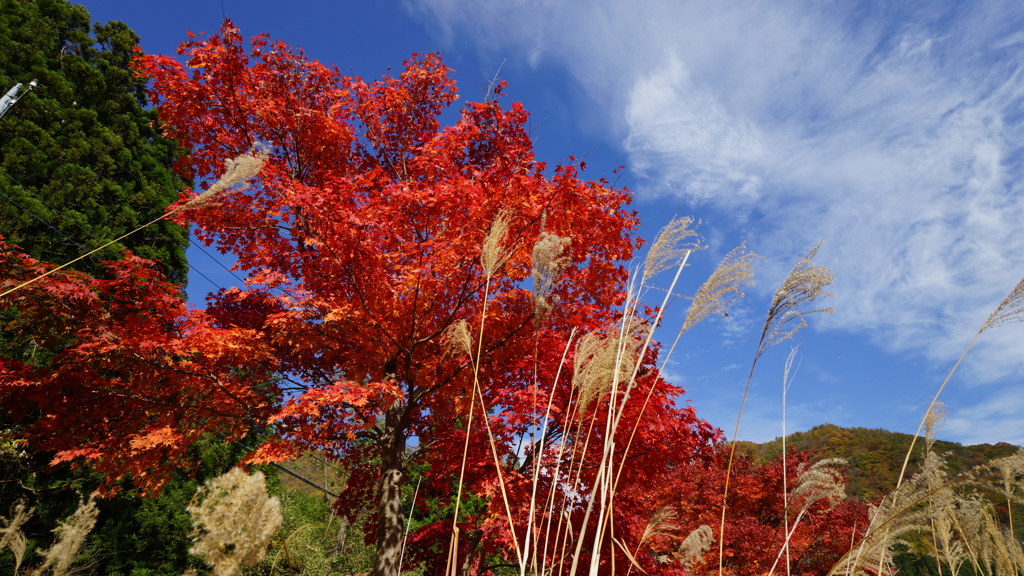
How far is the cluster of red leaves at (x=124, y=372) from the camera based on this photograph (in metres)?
3.87

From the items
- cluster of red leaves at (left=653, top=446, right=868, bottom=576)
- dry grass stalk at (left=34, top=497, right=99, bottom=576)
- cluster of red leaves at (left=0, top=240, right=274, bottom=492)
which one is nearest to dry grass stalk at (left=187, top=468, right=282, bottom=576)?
dry grass stalk at (left=34, top=497, right=99, bottom=576)

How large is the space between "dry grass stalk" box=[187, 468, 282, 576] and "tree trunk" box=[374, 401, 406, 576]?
3129 mm

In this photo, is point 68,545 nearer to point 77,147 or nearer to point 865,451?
point 77,147

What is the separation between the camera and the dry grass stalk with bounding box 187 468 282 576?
1313 millimetres

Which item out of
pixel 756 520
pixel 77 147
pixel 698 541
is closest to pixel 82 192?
pixel 77 147

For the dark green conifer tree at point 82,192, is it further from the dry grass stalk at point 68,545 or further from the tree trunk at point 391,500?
the dry grass stalk at point 68,545

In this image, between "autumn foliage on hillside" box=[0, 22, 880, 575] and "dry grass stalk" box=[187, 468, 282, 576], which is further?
"autumn foliage on hillside" box=[0, 22, 880, 575]

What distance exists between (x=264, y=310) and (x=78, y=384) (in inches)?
66.2

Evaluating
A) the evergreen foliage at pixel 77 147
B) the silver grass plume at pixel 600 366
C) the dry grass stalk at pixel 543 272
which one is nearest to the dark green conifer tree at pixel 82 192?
the evergreen foliage at pixel 77 147

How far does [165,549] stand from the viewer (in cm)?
912

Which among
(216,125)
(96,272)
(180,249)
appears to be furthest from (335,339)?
(180,249)

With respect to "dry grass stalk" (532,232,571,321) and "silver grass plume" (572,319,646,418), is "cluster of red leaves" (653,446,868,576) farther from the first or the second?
"dry grass stalk" (532,232,571,321)

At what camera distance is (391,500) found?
4.58 meters

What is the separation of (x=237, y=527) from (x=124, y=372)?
14.3ft
